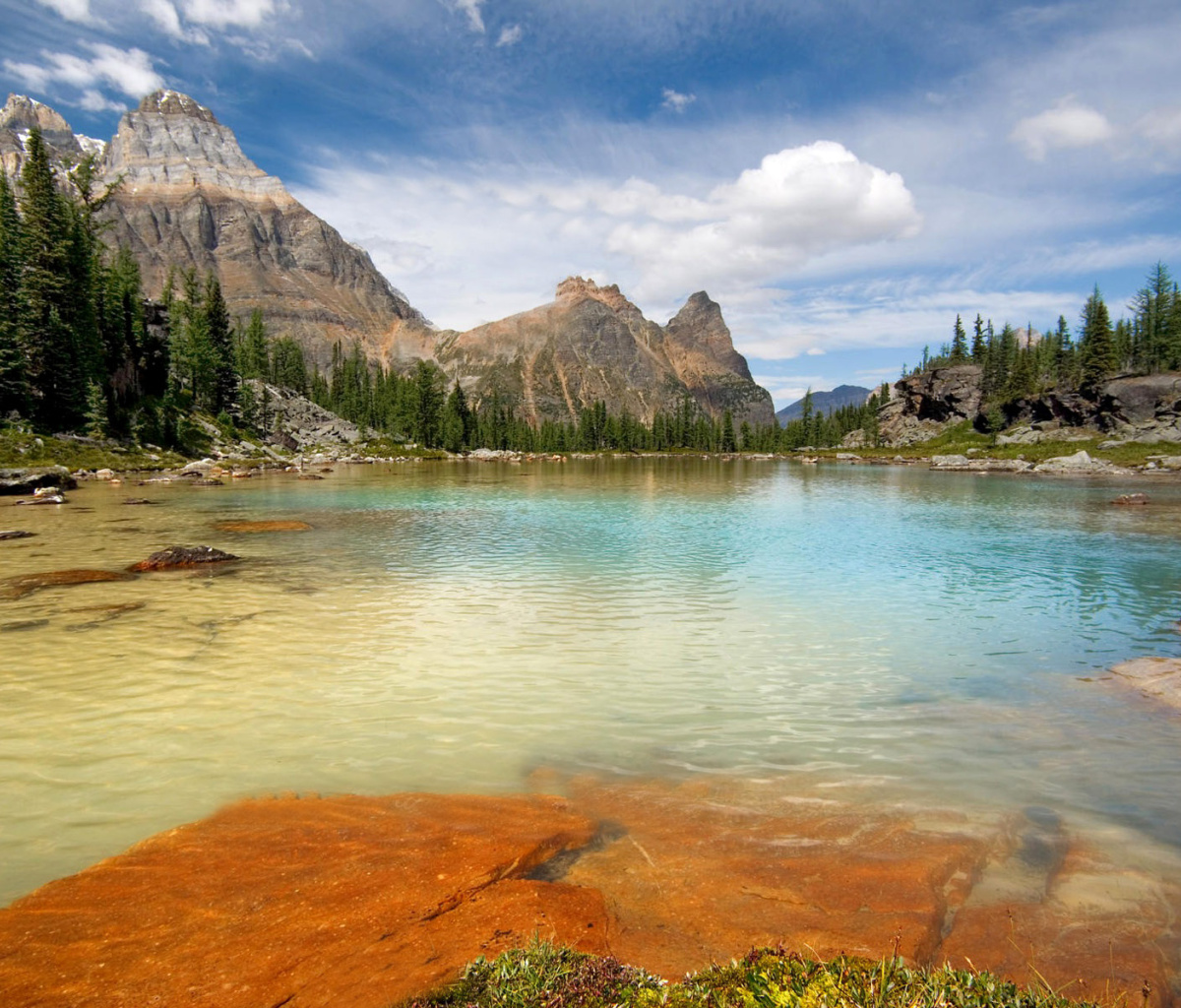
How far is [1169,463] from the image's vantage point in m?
90.6

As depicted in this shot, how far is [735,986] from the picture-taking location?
14.4ft

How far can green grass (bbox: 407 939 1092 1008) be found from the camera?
4.06 m

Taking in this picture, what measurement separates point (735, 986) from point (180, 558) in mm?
24938

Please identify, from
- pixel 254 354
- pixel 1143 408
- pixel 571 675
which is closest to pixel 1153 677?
pixel 571 675

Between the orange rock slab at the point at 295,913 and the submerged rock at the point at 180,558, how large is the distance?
61.0ft

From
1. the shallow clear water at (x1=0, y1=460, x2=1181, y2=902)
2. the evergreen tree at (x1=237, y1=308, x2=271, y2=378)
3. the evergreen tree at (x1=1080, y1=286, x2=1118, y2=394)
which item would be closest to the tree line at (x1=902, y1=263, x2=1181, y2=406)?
the evergreen tree at (x1=1080, y1=286, x2=1118, y2=394)

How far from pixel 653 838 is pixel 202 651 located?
11787 mm

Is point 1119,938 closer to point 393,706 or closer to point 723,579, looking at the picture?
point 393,706

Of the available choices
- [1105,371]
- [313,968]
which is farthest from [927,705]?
[1105,371]

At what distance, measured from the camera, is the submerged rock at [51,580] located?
19.6 metres

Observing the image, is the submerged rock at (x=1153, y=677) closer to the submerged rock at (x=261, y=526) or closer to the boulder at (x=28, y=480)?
the submerged rock at (x=261, y=526)

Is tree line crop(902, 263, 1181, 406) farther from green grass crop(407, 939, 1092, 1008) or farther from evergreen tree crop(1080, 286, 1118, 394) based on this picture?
green grass crop(407, 939, 1092, 1008)

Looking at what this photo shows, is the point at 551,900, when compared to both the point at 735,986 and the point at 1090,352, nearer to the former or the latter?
the point at 735,986

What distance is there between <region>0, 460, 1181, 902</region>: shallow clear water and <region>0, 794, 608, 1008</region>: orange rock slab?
1.10 m
